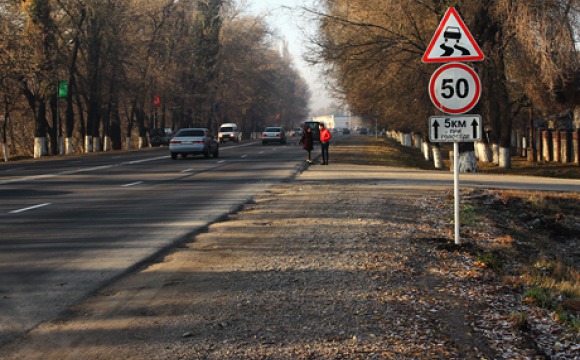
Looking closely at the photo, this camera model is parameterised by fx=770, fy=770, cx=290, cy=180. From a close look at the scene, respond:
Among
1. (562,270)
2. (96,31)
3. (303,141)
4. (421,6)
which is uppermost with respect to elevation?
(96,31)

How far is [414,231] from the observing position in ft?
39.6

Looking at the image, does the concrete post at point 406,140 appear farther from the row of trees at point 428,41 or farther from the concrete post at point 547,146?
the row of trees at point 428,41

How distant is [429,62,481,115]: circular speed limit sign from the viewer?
9938mm

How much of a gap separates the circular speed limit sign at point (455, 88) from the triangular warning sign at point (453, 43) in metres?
0.15

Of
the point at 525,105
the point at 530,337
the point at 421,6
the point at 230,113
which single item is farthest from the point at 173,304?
the point at 230,113

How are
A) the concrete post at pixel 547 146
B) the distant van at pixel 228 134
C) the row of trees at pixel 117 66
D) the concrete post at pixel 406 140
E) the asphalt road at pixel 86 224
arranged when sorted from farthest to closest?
the concrete post at pixel 406 140 < the distant van at pixel 228 134 < the row of trees at pixel 117 66 < the concrete post at pixel 547 146 < the asphalt road at pixel 86 224

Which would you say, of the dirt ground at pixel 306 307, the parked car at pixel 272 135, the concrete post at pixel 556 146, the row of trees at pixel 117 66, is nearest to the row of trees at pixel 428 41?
the concrete post at pixel 556 146

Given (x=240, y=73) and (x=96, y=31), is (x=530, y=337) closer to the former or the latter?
(x=96, y=31)

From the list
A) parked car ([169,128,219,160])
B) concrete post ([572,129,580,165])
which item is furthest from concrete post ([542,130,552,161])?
parked car ([169,128,219,160])

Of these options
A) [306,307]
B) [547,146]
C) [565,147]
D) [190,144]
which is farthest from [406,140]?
[306,307]

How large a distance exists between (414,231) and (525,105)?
30.3 m

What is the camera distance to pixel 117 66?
57.1 meters

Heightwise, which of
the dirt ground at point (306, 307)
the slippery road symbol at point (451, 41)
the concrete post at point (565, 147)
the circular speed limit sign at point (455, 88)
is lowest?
the dirt ground at point (306, 307)

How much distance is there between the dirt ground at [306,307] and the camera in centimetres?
584
